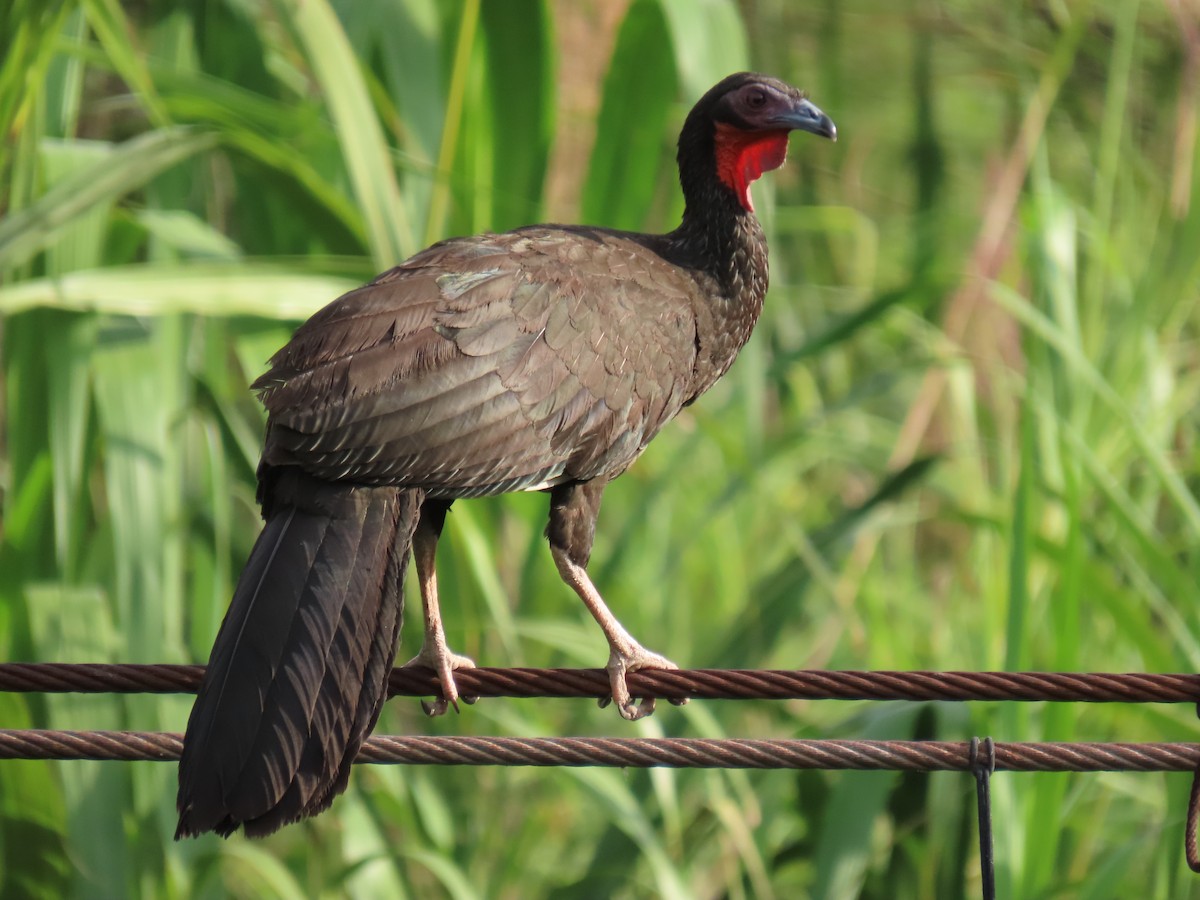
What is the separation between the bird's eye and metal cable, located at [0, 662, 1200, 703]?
1.59 m

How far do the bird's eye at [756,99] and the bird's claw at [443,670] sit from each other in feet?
4.94

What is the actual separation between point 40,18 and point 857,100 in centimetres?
491

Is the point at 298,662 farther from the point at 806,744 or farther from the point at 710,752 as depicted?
the point at 806,744

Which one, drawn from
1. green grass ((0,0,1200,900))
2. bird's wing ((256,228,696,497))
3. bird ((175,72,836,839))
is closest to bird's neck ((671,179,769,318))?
bird ((175,72,836,839))

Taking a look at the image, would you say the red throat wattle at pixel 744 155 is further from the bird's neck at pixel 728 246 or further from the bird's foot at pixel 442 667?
the bird's foot at pixel 442 667

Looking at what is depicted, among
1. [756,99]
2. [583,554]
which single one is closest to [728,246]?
[756,99]

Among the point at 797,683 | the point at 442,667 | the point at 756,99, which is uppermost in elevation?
the point at 756,99

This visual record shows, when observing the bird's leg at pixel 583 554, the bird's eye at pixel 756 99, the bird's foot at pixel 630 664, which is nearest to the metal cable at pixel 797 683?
the bird's foot at pixel 630 664

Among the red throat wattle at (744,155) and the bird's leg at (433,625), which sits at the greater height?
the red throat wattle at (744,155)

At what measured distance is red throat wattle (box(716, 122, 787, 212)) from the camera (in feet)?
12.3

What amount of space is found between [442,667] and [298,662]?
78cm

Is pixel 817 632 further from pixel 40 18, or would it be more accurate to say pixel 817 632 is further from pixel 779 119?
pixel 40 18

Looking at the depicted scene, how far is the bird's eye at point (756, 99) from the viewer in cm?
366

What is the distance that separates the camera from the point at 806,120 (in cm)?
358
